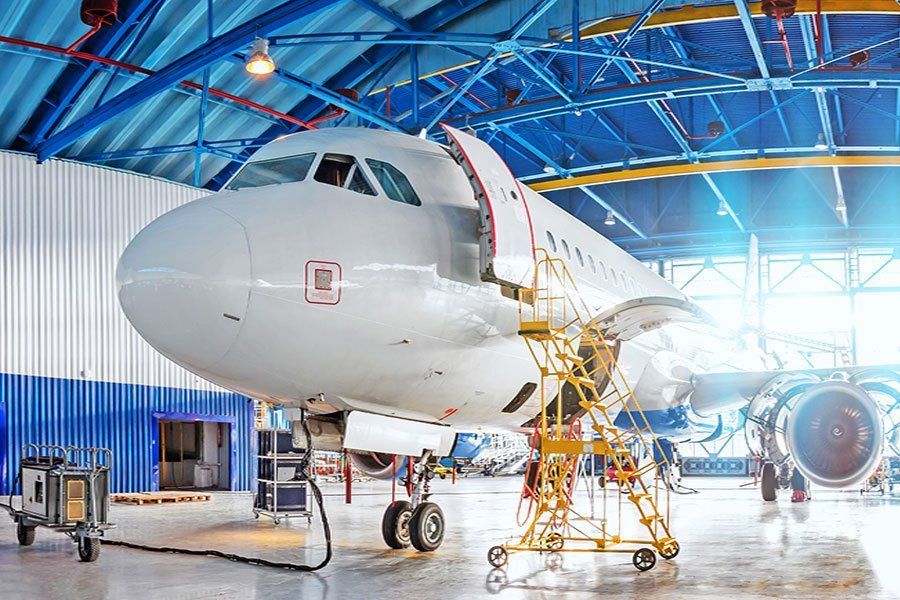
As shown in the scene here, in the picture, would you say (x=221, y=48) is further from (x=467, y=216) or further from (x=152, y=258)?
(x=152, y=258)

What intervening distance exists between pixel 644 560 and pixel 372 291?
12.1 ft

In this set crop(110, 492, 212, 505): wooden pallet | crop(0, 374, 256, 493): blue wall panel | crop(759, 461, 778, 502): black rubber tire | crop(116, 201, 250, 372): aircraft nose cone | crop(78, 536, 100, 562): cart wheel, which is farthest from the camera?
crop(0, 374, 256, 493): blue wall panel

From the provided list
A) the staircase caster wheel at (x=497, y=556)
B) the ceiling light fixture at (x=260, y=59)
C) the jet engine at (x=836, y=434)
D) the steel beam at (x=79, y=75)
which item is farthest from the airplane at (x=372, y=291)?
the steel beam at (x=79, y=75)

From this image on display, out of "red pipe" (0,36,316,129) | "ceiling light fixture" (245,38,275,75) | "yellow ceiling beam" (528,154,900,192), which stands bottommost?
"ceiling light fixture" (245,38,275,75)

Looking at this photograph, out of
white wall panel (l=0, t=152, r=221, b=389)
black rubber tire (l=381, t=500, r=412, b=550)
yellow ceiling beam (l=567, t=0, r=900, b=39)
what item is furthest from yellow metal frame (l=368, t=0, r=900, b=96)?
black rubber tire (l=381, t=500, r=412, b=550)

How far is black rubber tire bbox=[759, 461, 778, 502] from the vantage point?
20.8 m

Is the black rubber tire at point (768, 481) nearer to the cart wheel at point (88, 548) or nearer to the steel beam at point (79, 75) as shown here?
the cart wheel at point (88, 548)

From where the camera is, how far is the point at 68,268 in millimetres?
23859

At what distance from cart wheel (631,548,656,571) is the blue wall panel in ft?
59.4

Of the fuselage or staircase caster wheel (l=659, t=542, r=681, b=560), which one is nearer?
the fuselage

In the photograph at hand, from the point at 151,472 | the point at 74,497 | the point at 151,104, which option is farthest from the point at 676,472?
the point at 74,497

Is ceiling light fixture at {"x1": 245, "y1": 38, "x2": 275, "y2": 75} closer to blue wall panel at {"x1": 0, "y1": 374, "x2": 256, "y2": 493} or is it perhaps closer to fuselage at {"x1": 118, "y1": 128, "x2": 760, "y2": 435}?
fuselage at {"x1": 118, "y1": 128, "x2": 760, "y2": 435}

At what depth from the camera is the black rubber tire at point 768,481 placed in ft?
68.1

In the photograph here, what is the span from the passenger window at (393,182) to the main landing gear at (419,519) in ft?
9.24
